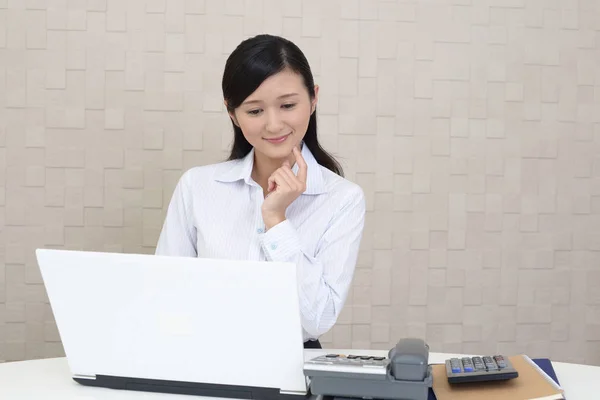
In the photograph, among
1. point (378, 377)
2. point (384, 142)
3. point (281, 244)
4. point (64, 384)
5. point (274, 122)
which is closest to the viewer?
point (378, 377)

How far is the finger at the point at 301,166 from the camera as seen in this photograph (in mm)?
2100

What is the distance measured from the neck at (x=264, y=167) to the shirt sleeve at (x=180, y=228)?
221mm

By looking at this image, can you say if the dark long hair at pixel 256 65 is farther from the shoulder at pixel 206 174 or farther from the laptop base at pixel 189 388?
the laptop base at pixel 189 388

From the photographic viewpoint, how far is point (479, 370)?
1489 mm

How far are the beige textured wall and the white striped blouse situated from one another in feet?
2.76

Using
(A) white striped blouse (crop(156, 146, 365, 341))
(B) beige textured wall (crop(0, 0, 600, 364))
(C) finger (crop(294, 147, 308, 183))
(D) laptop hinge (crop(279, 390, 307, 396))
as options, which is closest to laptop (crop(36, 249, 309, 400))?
(D) laptop hinge (crop(279, 390, 307, 396))

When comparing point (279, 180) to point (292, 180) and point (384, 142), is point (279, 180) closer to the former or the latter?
point (292, 180)

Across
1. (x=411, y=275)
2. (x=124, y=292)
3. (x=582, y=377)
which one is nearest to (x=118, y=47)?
(x=411, y=275)

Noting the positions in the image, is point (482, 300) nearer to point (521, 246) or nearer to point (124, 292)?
point (521, 246)

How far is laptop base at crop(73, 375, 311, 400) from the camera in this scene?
56.7 inches

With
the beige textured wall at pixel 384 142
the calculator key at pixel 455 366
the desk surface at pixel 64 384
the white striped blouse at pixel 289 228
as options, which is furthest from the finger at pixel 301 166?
the beige textured wall at pixel 384 142

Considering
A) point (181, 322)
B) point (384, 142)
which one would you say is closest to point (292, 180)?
point (181, 322)

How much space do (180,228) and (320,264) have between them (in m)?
0.54

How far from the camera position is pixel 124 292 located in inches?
55.6
